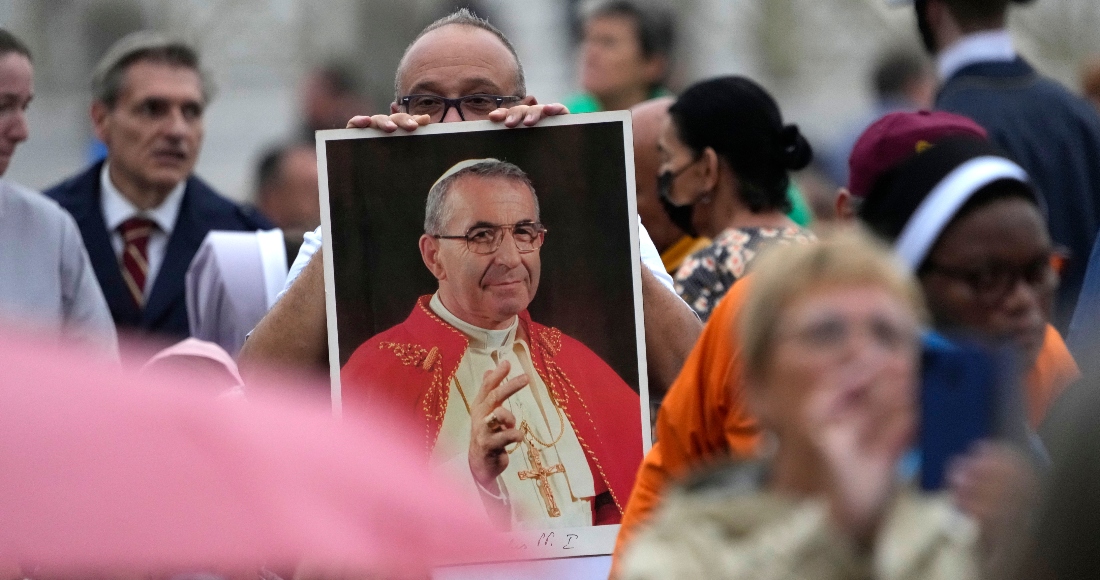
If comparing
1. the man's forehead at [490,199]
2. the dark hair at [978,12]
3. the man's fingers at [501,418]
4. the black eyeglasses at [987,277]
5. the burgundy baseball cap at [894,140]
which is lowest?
the man's fingers at [501,418]

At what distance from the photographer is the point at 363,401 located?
10.4ft

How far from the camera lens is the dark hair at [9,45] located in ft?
17.3

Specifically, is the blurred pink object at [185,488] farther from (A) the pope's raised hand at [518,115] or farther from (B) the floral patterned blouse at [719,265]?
(B) the floral patterned blouse at [719,265]

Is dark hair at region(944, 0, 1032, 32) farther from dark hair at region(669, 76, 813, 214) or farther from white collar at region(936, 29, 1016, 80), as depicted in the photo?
dark hair at region(669, 76, 813, 214)

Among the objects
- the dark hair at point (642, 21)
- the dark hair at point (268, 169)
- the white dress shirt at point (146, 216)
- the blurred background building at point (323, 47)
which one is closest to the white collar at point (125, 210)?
the white dress shirt at point (146, 216)

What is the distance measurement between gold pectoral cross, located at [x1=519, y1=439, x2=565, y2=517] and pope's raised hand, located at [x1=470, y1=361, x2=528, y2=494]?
0.04 meters

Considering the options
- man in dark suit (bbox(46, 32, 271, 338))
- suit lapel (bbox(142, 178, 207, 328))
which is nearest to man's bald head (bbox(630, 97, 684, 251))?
man in dark suit (bbox(46, 32, 271, 338))

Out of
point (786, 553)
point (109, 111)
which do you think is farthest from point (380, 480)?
point (109, 111)

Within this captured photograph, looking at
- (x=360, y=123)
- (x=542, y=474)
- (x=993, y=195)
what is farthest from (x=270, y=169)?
(x=993, y=195)

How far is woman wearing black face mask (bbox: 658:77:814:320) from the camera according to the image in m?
4.50

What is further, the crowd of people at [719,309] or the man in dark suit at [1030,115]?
the man in dark suit at [1030,115]

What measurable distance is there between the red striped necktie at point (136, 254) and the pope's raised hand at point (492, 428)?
8.60ft

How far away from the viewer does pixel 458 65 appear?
3619 mm

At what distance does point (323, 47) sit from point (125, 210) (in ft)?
48.8
